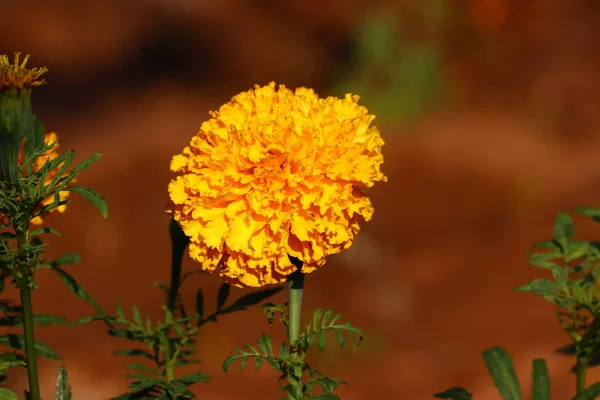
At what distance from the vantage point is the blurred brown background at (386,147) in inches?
148

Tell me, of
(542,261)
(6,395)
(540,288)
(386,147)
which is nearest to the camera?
(6,395)


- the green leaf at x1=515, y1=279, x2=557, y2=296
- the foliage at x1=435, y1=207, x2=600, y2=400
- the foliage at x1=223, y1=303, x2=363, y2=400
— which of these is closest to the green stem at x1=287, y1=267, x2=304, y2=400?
the foliage at x1=223, y1=303, x2=363, y2=400

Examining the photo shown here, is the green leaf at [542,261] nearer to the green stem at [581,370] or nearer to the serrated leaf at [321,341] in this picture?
the green stem at [581,370]

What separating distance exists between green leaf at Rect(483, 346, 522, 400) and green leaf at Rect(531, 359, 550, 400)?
26mm

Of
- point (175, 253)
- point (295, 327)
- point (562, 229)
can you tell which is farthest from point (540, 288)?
point (175, 253)

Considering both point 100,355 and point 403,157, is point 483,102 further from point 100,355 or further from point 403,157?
point 100,355

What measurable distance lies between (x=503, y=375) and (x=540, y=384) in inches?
2.5

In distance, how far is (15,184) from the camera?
1336 mm

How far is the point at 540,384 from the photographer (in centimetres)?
155

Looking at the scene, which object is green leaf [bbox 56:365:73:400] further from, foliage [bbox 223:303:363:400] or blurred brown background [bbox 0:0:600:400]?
blurred brown background [bbox 0:0:600:400]

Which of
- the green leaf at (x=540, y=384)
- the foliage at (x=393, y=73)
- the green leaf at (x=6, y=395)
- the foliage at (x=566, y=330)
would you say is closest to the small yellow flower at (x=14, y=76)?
Answer: the green leaf at (x=6, y=395)

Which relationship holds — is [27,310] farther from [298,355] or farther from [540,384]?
[540,384]

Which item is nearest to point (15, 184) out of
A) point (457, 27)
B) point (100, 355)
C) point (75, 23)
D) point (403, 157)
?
point (100, 355)

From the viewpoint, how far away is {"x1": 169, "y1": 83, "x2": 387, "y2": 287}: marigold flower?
1330 millimetres
